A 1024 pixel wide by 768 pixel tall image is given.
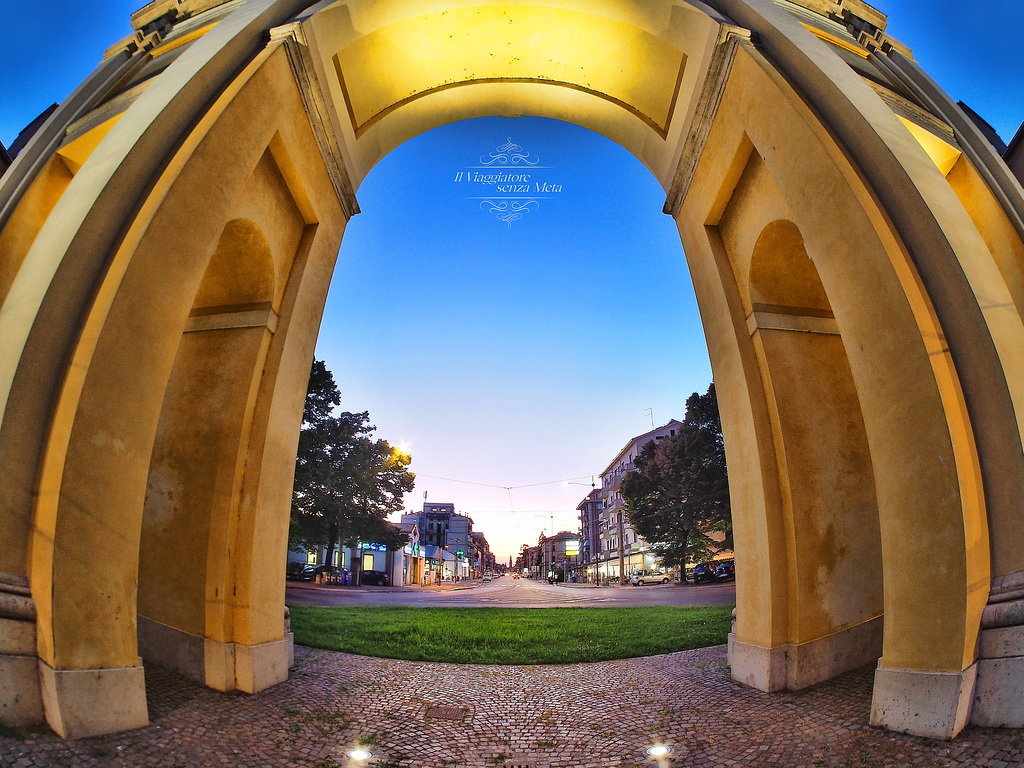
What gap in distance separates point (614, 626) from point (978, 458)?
944 centimetres

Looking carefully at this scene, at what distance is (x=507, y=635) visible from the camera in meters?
10.2

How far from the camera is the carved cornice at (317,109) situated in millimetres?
5750

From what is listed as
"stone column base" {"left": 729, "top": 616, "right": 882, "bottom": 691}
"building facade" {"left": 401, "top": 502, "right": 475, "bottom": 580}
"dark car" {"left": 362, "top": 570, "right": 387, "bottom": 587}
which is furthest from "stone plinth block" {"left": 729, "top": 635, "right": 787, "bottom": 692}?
"building facade" {"left": 401, "top": 502, "right": 475, "bottom": 580}

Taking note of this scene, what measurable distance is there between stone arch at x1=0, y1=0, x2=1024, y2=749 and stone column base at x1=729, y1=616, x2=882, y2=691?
0.12 feet

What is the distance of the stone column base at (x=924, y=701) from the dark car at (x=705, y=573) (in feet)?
93.4

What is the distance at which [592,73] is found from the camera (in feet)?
25.6

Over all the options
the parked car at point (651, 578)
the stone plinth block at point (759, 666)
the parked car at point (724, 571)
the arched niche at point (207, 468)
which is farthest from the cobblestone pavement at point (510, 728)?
the parked car at point (651, 578)

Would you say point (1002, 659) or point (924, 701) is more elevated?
point (1002, 659)

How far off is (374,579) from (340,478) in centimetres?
1705

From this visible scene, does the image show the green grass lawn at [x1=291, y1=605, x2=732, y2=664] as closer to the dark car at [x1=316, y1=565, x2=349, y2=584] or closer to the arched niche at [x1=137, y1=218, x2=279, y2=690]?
the arched niche at [x1=137, y1=218, x2=279, y2=690]

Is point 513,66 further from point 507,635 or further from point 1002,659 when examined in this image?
point 507,635

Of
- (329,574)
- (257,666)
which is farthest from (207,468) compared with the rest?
(329,574)

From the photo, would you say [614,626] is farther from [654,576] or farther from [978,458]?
[654,576]

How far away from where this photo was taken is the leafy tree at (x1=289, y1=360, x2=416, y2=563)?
71.3ft
